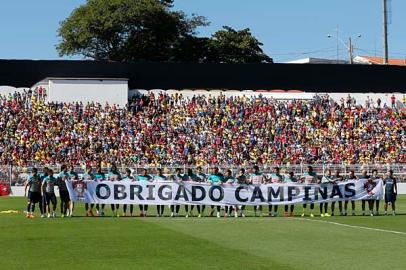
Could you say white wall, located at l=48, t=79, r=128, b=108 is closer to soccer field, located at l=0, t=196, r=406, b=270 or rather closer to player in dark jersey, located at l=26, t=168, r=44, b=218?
player in dark jersey, located at l=26, t=168, r=44, b=218

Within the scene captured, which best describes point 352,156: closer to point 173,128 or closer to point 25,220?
point 173,128

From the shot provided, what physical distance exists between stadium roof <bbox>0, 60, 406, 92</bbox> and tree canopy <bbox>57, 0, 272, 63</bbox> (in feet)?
67.3

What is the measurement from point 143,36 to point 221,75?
23444 mm

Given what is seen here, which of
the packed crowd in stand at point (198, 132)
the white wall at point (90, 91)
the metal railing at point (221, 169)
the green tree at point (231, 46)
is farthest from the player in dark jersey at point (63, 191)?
the green tree at point (231, 46)

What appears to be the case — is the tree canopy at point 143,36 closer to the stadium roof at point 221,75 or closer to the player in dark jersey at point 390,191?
the stadium roof at point 221,75

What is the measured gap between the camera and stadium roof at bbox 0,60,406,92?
235 ft

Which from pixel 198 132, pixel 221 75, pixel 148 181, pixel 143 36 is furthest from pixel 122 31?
pixel 148 181

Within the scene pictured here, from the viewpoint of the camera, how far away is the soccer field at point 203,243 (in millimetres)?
17281

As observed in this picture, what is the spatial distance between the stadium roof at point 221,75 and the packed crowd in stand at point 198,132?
3728mm

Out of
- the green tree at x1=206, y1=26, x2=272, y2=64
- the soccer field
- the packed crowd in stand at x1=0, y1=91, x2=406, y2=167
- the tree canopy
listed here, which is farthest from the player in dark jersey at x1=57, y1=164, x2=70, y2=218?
the green tree at x1=206, y1=26, x2=272, y2=64

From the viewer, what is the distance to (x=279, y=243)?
2138 centimetres

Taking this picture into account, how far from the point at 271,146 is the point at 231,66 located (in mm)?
13624

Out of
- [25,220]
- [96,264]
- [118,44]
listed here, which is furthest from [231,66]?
[96,264]

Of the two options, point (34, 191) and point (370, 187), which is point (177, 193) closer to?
point (34, 191)
